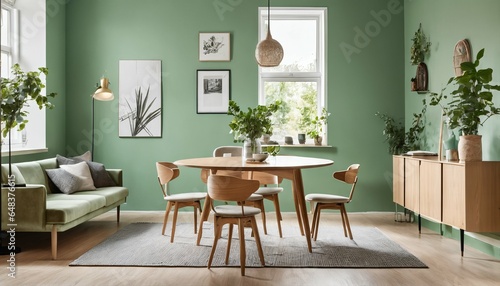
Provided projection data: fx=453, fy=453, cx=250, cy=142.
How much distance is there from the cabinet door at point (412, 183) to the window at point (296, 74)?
159 cm

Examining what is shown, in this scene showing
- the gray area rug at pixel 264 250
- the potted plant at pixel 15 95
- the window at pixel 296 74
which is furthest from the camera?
the window at pixel 296 74

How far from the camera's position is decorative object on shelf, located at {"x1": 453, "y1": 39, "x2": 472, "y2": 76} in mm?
4297

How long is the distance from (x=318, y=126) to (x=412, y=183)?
65.8 inches

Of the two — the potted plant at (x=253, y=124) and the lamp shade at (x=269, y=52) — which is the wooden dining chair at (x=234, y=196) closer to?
the potted plant at (x=253, y=124)

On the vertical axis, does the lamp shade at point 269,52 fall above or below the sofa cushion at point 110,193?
above

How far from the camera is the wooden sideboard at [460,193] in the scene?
3699mm

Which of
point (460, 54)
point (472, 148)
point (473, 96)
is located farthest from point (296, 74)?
point (472, 148)

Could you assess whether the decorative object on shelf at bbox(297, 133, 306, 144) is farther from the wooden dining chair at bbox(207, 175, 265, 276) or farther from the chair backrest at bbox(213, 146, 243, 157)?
the wooden dining chair at bbox(207, 175, 265, 276)

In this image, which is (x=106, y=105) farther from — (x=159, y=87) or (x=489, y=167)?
(x=489, y=167)

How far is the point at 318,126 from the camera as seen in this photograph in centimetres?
631

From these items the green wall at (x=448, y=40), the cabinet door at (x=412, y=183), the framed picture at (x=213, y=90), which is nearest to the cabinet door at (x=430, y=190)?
the cabinet door at (x=412, y=183)

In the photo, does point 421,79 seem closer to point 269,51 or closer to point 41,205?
point 269,51

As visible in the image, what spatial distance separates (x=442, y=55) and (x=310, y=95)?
6.31 feet

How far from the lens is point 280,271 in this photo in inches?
136
